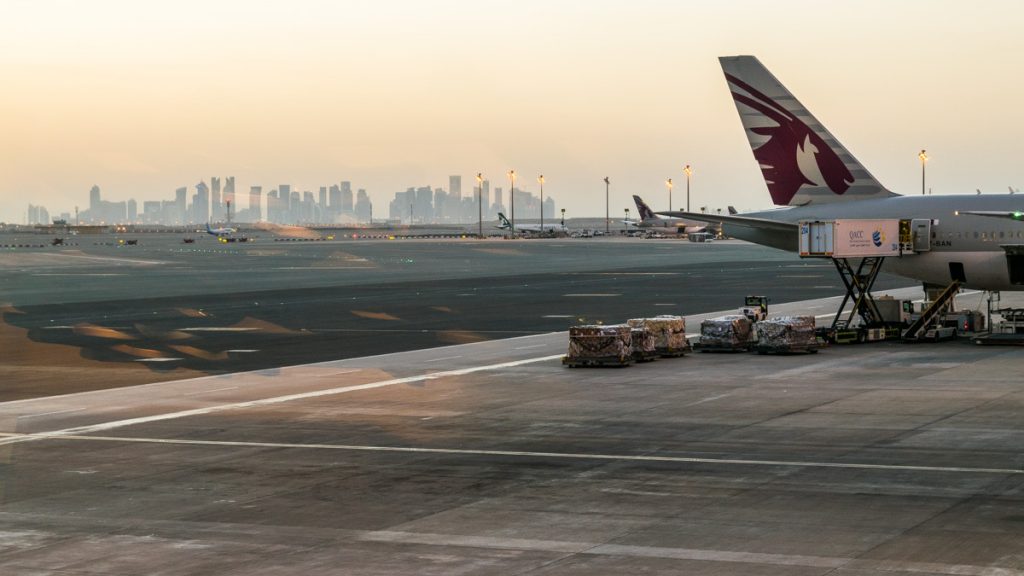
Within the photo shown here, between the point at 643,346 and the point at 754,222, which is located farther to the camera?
the point at 754,222

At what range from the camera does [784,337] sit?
137 feet

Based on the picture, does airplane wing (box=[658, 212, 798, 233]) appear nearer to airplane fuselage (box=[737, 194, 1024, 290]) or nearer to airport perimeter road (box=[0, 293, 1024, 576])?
airplane fuselage (box=[737, 194, 1024, 290])

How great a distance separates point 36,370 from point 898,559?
98.5 ft

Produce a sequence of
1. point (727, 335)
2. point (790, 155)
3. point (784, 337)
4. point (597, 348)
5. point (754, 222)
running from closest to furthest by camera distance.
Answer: point (597, 348) → point (784, 337) → point (727, 335) → point (754, 222) → point (790, 155)

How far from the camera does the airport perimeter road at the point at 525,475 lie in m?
16.5

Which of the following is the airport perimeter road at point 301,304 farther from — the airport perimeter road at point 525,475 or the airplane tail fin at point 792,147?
the airplane tail fin at point 792,147

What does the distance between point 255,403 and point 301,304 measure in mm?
36844

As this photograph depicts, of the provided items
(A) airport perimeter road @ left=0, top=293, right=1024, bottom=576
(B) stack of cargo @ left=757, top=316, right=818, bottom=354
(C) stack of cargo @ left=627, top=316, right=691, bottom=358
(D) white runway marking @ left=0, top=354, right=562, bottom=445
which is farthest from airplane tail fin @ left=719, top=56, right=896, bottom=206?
(A) airport perimeter road @ left=0, top=293, right=1024, bottom=576

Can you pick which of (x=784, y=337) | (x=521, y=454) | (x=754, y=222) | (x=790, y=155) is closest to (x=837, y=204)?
(x=790, y=155)

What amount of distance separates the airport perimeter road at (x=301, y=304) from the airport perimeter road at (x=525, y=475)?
23.3 ft

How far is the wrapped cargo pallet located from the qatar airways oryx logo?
16100 mm

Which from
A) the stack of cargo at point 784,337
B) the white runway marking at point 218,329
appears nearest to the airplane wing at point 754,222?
the stack of cargo at point 784,337

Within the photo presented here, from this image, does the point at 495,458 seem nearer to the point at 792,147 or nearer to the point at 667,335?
the point at 667,335

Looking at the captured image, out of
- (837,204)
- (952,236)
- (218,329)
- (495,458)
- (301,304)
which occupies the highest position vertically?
(837,204)
